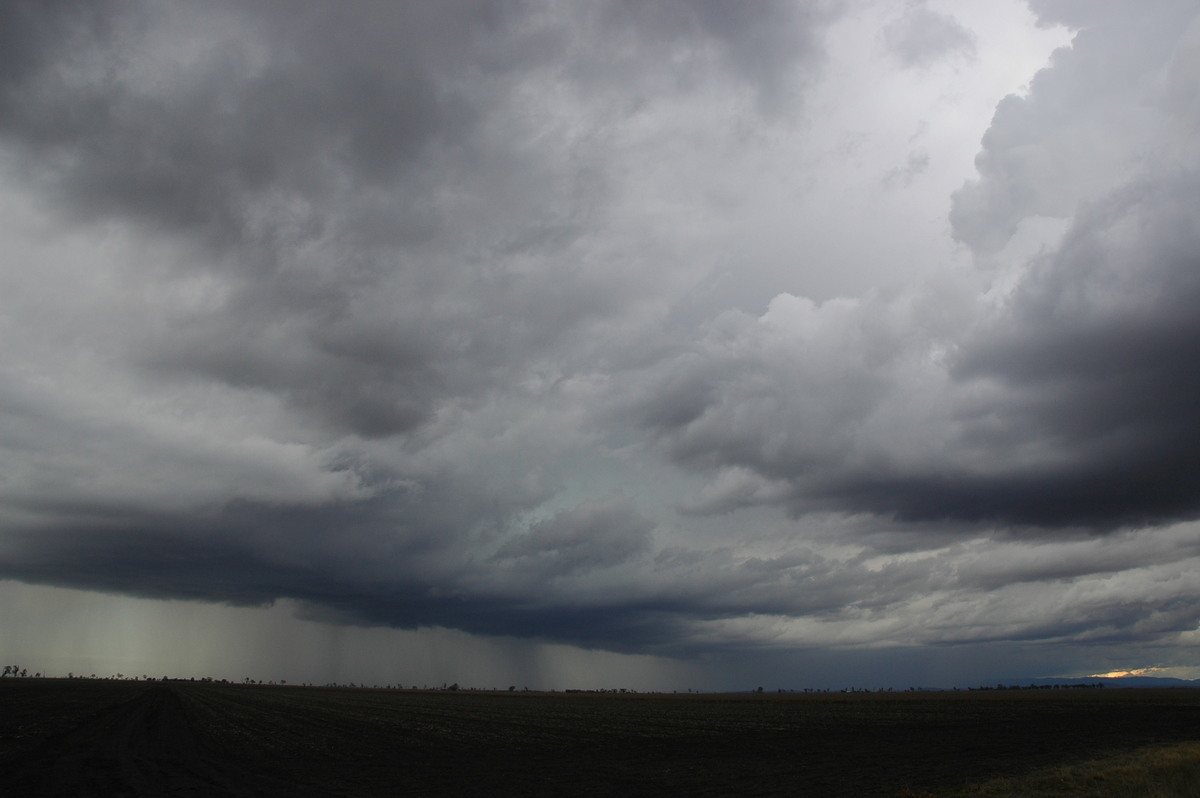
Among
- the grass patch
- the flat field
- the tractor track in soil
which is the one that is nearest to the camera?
the grass patch

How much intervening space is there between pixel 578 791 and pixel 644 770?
27.4ft

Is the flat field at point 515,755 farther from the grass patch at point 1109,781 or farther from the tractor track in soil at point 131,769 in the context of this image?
the grass patch at point 1109,781

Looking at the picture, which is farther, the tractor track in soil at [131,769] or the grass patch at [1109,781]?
the tractor track in soil at [131,769]

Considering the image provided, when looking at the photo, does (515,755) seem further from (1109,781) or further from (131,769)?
(1109,781)

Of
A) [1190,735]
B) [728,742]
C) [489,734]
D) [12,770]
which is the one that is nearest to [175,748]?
[12,770]

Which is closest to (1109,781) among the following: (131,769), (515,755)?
(515,755)

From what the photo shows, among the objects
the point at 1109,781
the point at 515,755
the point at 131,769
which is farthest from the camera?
the point at 515,755

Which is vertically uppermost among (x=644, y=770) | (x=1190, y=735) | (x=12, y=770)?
(x=12, y=770)

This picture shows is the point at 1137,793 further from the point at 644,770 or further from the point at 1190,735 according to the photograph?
the point at 1190,735

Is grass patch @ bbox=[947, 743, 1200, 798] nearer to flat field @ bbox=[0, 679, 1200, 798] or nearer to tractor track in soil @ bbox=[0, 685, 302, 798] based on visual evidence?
flat field @ bbox=[0, 679, 1200, 798]

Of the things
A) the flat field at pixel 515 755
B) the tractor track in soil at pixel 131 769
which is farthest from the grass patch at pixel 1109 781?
the tractor track in soil at pixel 131 769

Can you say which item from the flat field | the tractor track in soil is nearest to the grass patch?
the flat field

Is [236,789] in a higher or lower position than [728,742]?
higher

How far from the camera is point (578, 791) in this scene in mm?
29422
